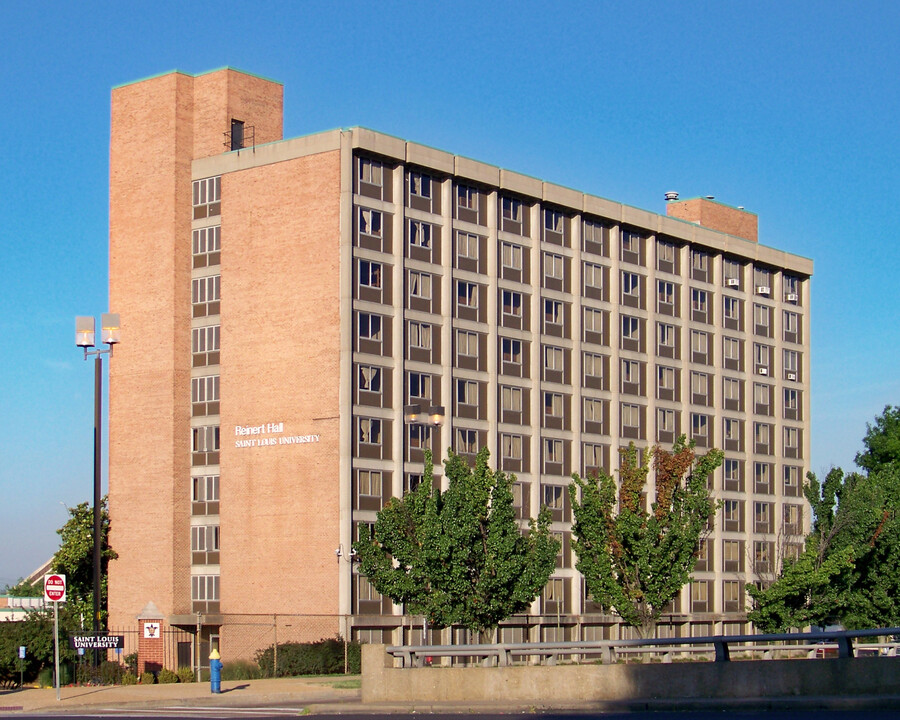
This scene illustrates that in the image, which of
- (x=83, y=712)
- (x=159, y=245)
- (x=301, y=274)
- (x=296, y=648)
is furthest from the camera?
(x=159, y=245)

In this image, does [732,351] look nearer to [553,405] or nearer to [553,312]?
[553,312]

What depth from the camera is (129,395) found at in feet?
244

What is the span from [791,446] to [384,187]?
38685 millimetres

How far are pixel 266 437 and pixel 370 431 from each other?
200 inches

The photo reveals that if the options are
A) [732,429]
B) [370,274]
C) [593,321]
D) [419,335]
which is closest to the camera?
[370,274]

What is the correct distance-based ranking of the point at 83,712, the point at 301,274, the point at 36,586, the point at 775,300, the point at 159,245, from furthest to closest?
1. the point at 36,586
2. the point at 775,300
3. the point at 159,245
4. the point at 301,274
5. the point at 83,712

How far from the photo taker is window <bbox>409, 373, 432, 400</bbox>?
2776 inches

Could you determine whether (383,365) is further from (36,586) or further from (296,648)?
(36,586)

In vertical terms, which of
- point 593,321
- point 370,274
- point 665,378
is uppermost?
point 370,274

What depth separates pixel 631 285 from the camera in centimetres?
8462

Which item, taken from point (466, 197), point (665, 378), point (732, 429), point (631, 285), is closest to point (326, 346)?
point (466, 197)

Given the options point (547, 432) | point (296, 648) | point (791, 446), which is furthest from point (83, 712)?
point (791, 446)

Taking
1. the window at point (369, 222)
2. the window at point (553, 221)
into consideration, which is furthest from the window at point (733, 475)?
the window at point (369, 222)

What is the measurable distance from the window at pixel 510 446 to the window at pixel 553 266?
9.14 meters
